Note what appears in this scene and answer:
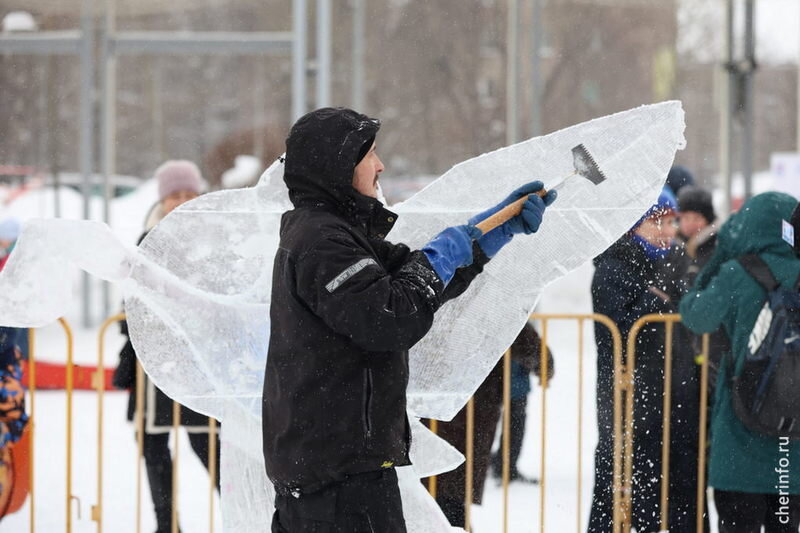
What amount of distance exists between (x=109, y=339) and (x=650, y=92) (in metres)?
5.99

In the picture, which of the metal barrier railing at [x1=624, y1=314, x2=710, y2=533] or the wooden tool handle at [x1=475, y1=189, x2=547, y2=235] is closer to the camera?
the wooden tool handle at [x1=475, y1=189, x2=547, y2=235]

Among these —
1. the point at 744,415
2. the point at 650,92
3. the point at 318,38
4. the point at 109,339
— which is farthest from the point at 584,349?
the point at 109,339

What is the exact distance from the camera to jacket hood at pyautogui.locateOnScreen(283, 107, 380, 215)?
2.59m

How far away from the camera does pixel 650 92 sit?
10.4 m

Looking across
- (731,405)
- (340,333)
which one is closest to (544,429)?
(731,405)

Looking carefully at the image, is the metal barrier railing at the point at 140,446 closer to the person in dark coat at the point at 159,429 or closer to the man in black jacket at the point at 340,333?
the person in dark coat at the point at 159,429

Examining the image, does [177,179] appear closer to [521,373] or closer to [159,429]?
[159,429]

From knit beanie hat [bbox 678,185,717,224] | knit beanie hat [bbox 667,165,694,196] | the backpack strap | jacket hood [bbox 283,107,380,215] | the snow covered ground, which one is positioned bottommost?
the snow covered ground

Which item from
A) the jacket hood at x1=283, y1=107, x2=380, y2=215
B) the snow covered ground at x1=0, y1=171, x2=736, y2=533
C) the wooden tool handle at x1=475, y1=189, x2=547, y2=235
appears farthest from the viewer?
the snow covered ground at x1=0, y1=171, x2=736, y2=533

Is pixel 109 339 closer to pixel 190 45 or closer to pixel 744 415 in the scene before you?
pixel 190 45

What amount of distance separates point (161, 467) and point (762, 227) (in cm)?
285

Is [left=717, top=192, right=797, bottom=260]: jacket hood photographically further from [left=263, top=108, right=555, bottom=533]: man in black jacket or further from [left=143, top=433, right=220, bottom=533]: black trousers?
[left=143, top=433, right=220, bottom=533]: black trousers

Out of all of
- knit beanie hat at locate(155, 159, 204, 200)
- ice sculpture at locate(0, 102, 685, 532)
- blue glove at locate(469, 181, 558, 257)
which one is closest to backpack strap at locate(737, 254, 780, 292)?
ice sculpture at locate(0, 102, 685, 532)

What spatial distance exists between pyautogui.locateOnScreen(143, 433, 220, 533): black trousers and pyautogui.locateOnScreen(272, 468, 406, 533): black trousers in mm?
2229
